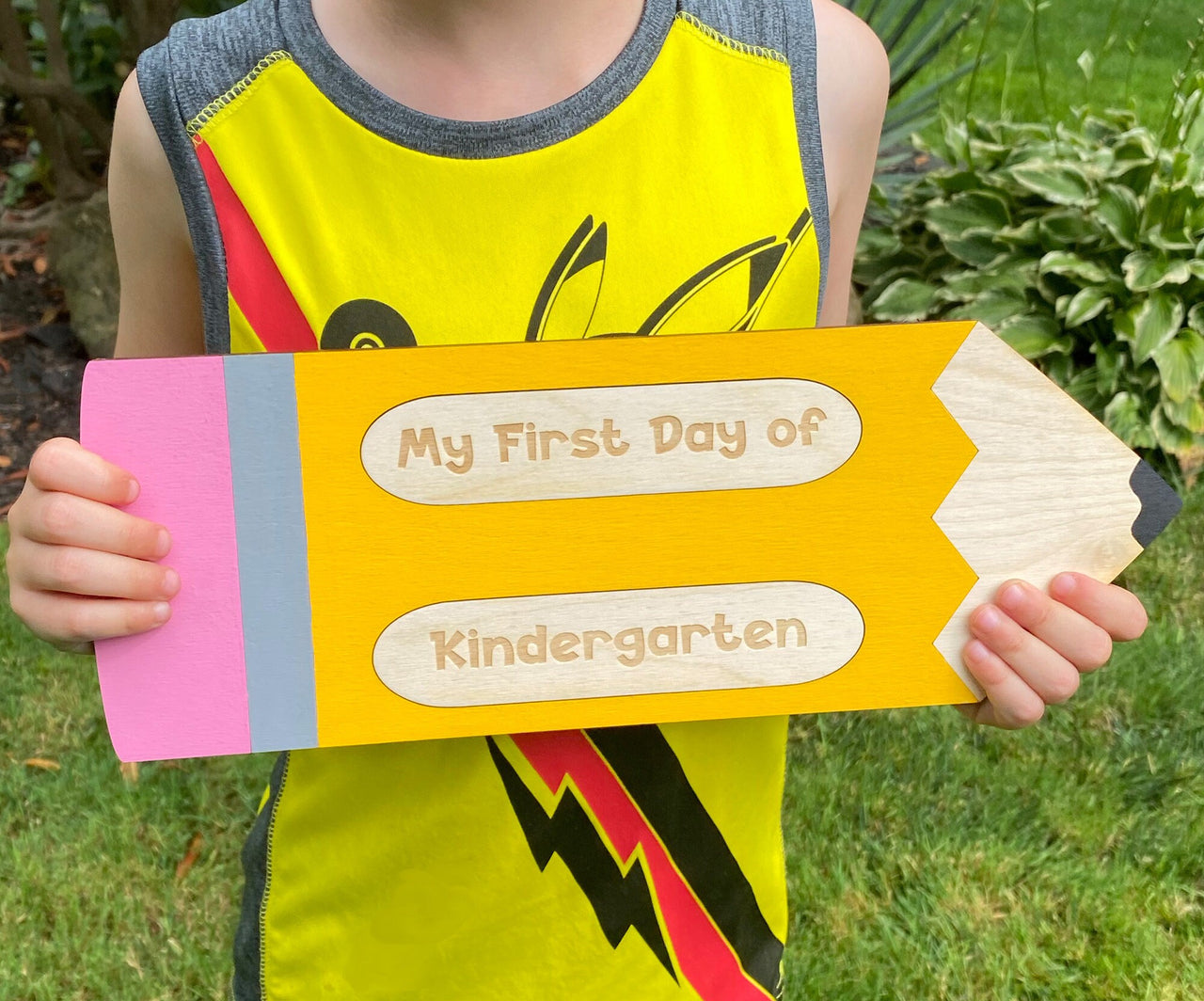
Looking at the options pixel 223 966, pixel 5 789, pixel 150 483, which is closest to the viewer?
pixel 150 483

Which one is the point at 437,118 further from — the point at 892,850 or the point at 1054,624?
the point at 892,850

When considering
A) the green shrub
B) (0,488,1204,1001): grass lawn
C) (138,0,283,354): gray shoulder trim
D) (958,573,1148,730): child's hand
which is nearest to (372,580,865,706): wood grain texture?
(958,573,1148,730): child's hand

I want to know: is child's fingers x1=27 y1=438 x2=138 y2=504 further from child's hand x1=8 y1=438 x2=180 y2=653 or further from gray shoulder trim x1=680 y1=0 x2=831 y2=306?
gray shoulder trim x1=680 y1=0 x2=831 y2=306

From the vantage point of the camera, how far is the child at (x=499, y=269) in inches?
31.9

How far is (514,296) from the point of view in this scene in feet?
2.73

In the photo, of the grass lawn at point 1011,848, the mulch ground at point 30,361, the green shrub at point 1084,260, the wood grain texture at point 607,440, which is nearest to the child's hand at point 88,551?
the wood grain texture at point 607,440

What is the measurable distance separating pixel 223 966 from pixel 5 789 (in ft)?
2.26

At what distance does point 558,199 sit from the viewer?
32.6 inches

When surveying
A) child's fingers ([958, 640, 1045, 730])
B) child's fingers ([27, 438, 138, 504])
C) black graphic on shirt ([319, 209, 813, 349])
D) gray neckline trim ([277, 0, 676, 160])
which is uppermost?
gray neckline trim ([277, 0, 676, 160])

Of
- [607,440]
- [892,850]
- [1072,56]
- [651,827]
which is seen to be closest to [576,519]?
[607,440]

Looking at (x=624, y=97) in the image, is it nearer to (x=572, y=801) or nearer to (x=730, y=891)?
(x=572, y=801)

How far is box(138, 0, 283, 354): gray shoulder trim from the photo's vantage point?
825 mm

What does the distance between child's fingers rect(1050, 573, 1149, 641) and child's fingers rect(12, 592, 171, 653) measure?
663mm

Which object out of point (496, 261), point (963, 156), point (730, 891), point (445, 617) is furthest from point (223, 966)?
point (963, 156)
